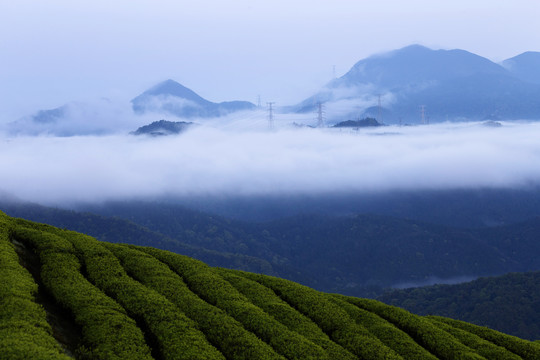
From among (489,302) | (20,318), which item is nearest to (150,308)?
(20,318)

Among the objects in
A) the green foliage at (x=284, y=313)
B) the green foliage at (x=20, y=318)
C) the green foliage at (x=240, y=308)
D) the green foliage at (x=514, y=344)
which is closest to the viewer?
the green foliage at (x=20, y=318)

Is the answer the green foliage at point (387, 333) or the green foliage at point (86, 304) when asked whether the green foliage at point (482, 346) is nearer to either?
the green foliage at point (387, 333)

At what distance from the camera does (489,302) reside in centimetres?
14412

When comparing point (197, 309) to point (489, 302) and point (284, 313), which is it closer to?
point (284, 313)

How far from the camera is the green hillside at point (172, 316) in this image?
19531 mm

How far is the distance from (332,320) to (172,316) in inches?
333

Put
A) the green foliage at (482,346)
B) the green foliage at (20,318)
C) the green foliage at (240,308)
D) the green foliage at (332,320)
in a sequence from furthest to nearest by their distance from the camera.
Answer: the green foliage at (482,346) < the green foliage at (332,320) < the green foliage at (240,308) < the green foliage at (20,318)

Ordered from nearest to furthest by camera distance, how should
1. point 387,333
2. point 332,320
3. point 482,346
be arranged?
point 387,333
point 332,320
point 482,346

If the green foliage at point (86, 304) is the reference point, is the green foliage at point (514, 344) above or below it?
below

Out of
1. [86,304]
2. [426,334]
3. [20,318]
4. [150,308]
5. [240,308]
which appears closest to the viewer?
[20,318]

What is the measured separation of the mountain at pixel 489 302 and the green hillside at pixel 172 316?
117 meters

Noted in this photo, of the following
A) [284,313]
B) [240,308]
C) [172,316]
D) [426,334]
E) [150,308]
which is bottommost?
[426,334]

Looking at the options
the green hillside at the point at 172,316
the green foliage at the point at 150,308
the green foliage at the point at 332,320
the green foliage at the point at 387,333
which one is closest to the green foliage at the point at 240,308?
the green hillside at the point at 172,316

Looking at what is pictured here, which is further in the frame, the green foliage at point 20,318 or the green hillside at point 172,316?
the green hillside at point 172,316
